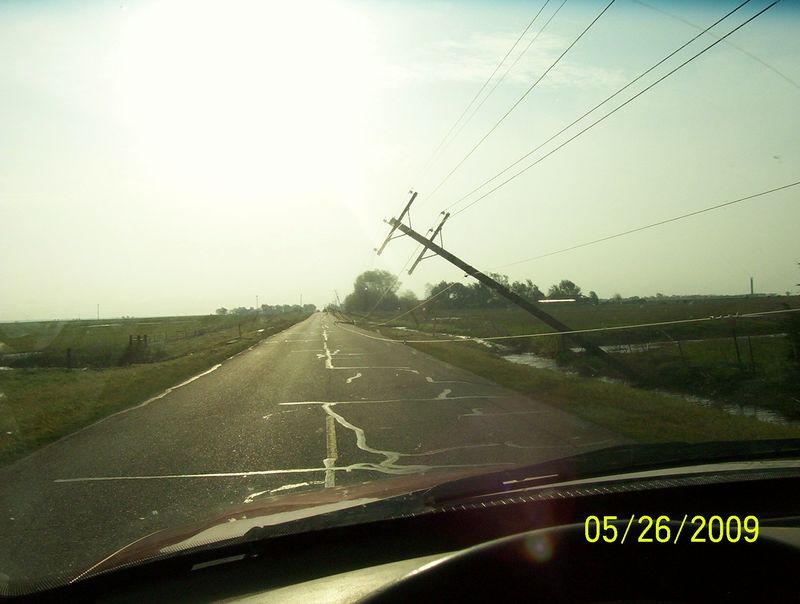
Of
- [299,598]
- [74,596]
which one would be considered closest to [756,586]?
[299,598]

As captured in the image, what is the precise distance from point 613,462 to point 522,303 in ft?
68.9

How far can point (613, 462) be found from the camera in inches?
159

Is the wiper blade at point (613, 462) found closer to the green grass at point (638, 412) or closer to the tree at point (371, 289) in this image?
the green grass at point (638, 412)

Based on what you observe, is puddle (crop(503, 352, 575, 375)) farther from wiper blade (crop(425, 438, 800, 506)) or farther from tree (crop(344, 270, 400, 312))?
tree (crop(344, 270, 400, 312))

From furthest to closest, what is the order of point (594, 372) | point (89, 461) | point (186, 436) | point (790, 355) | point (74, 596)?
1. point (594, 372)
2. point (790, 355)
3. point (186, 436)
4. point (89, 461)
5. point (74, 596)

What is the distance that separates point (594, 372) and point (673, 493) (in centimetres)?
1872

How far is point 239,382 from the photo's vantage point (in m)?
17.6

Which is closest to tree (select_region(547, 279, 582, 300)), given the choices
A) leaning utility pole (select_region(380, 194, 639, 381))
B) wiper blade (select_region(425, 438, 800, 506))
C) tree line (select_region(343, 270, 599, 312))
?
tree line (select_region(343, 270, 599, 312))

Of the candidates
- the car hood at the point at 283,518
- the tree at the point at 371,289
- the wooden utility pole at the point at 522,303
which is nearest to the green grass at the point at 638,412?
the wooden utility pole at the point at 522,303

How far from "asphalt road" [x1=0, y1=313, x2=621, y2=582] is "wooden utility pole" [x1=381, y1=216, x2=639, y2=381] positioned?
6.21 m

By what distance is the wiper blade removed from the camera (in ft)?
11.6

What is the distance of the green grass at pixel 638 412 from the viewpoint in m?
9.16

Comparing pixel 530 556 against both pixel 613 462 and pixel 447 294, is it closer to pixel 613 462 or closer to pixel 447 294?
pixel 613 462

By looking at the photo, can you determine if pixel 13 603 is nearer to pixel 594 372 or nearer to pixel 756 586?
pixel 756 586
